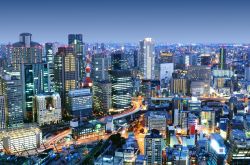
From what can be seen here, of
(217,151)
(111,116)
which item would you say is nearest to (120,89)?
(111,116)

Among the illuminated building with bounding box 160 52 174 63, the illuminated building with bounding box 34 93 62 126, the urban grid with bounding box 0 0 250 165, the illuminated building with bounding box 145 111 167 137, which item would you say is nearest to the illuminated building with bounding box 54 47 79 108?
the urban grid with bounding box 0 0 250 165

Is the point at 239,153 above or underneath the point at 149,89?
underneath

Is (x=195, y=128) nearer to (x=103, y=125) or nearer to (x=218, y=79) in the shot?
(x=103, y=125)

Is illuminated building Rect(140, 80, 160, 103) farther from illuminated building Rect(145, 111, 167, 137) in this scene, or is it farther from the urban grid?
illuminated building Rect(145, 111, 167, 137)

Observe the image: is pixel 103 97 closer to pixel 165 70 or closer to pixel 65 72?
pixel 65 72

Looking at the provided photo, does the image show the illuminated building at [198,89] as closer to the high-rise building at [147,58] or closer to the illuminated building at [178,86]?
the illuminated building at [178,86]

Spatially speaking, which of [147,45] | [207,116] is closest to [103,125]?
[207,116]
